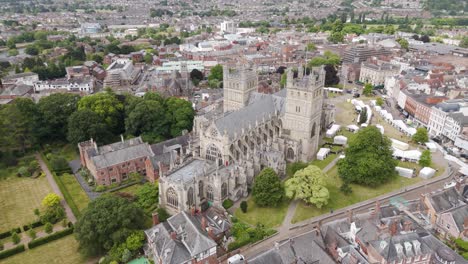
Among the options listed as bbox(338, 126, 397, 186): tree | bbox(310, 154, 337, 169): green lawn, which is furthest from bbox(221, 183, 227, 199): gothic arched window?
bbox(310, 154, 337, 169): green lawn

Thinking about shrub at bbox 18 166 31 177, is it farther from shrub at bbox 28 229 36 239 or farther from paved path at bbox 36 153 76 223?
shrub at bbox 28 229 36 239

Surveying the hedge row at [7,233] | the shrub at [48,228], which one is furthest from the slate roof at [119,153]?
the hedge row at [7,233]

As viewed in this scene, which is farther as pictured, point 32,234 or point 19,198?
point 19,198

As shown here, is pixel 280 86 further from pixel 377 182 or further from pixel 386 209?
pixel 386 209

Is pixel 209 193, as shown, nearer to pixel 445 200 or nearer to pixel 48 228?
pixel 48 228

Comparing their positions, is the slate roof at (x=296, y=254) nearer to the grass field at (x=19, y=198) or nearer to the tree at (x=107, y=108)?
the grass field at (x=19, y=198)

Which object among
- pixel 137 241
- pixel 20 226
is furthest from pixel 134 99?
pixel 137 241

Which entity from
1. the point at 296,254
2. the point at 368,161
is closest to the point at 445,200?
the point at 368,161
